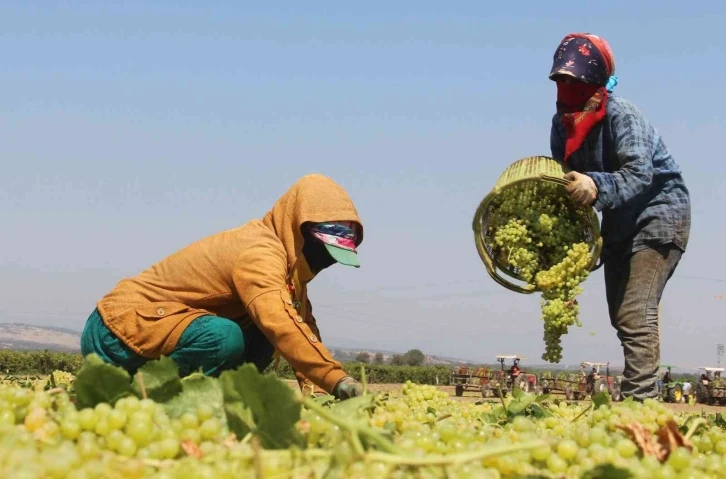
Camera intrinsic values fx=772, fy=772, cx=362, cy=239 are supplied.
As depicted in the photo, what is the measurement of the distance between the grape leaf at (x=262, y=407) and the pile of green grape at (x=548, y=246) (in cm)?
287

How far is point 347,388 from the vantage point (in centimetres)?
290

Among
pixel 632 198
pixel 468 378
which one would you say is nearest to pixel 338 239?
pixel 632 198

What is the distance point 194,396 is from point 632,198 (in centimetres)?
296

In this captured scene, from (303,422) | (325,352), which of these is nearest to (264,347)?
(325,352)

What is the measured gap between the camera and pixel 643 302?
4066 mm

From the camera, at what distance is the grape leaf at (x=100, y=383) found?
1453 mm

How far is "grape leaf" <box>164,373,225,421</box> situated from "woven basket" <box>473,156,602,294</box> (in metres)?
2.67

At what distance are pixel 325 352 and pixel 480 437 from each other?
1.62 m

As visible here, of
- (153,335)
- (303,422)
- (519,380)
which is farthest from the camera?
(519,380)

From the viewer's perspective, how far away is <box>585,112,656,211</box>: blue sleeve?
3.84 metres

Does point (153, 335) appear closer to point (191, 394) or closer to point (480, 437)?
point (191, 394)

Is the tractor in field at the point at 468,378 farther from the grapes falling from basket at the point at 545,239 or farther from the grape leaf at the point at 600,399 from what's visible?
the grape leaf at the point at 600,399

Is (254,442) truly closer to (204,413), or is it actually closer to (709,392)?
(204,413)

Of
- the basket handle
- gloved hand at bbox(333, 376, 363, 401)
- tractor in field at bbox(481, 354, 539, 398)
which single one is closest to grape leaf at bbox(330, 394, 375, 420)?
gloved hand at bbox(333, 376, 363, 401)
